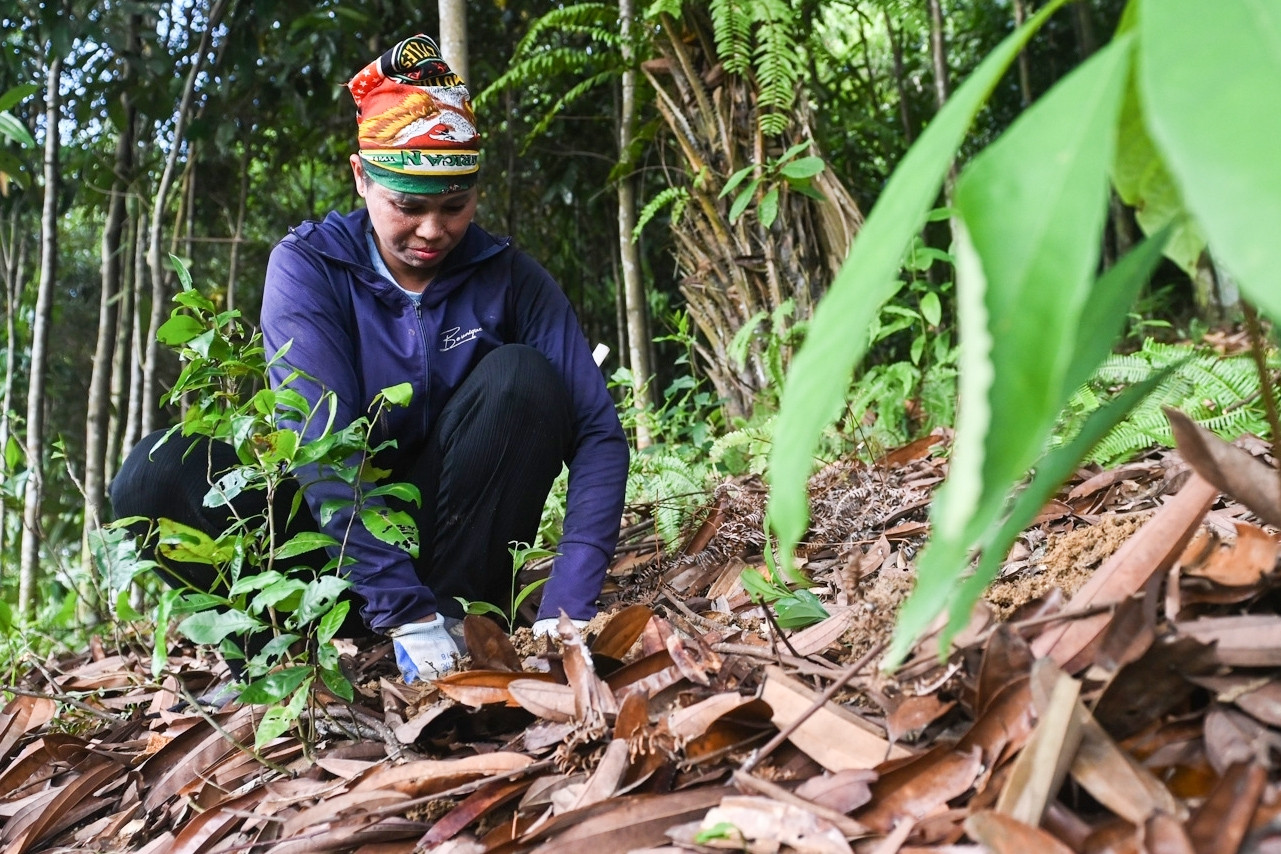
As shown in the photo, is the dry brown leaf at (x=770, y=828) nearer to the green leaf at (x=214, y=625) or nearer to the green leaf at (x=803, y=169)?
the green leaf at (x=214, y=625)

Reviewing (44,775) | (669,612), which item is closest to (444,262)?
(669,612)

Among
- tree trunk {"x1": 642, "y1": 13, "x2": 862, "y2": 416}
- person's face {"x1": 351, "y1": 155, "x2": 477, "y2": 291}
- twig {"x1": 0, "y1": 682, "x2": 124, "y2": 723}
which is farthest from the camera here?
tree trunk {"x1": 642, "y1": 13, "x2": 862, "y2": 416}

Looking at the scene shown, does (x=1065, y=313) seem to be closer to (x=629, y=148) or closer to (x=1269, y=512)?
(x=1269, y=512)

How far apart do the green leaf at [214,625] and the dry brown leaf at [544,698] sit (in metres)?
0.36

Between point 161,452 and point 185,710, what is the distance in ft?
1.73

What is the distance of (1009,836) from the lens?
79cm

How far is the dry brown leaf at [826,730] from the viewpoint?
1065 mm

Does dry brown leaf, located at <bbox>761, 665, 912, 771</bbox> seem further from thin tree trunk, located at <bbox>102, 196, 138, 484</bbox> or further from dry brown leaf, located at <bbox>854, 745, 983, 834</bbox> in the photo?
thin tree trunk, located at <bbox>102, 196, 138, 484</bbox>

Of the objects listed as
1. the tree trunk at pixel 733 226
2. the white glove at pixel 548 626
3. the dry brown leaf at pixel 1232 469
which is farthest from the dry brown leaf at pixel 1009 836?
the tree trunk at pixel 733 226

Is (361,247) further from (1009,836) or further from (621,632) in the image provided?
(1009,836)

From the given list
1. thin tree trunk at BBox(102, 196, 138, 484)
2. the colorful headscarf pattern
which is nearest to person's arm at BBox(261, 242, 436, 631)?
the colorful headscarf pattern

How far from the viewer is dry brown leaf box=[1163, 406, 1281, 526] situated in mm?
924

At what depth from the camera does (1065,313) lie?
1.60 feet

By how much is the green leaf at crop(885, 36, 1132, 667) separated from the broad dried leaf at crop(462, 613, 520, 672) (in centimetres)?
110
